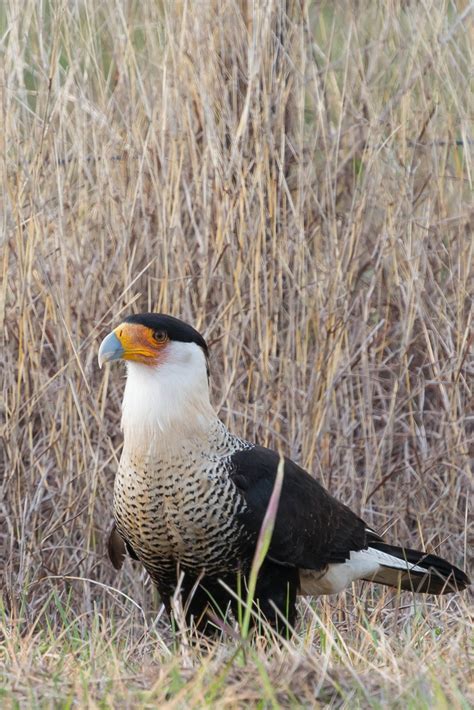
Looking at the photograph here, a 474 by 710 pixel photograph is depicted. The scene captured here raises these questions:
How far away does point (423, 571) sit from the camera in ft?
12.1

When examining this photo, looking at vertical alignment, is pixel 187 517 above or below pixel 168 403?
below

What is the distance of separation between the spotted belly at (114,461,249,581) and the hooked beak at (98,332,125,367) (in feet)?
1.08

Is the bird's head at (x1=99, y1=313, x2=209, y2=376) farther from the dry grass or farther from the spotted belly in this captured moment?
the dry grass

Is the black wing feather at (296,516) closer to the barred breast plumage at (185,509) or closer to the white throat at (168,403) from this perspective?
the barred breast plumage at (185,509)

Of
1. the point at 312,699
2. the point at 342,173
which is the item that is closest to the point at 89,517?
the point at 342,173

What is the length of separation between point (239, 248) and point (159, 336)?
945 millimetres

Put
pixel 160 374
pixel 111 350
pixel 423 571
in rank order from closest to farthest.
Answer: pixel 111 350 → pixel 160 374 → pixel 423 571

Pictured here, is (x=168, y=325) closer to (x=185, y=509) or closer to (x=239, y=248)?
(x=185, y=509)

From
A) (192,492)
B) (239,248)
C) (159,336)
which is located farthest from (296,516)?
(239,248)

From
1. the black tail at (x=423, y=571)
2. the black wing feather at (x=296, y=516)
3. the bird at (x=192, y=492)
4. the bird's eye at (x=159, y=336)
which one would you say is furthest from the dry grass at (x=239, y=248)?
the bird's eye at (x=159, y=336)

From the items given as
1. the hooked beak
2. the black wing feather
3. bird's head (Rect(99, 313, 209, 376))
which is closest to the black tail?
the black wing feather

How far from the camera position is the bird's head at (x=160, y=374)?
324 centimetres

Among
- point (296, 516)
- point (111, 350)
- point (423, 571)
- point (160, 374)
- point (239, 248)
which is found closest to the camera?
point (111, 350)

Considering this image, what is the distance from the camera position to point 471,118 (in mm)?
4285
